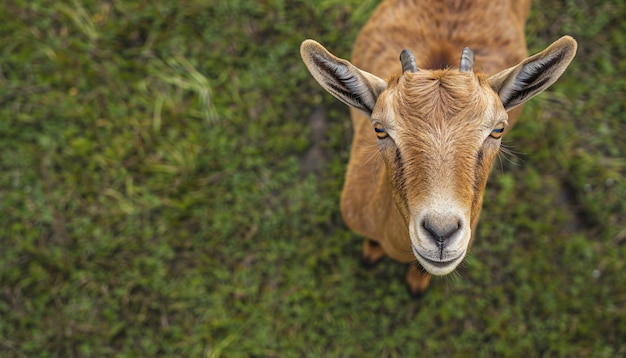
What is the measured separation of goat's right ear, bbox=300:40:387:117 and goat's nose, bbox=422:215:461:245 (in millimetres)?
800

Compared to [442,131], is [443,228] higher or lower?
lower

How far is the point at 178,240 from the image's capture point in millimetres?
4625

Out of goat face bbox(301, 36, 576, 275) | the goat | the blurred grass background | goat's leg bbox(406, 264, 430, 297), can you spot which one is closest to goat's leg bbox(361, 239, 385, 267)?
the blurred grass background

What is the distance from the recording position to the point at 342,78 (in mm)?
2502

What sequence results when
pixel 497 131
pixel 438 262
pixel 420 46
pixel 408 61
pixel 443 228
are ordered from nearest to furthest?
pixel 443 228
pixel 438 262
pixel 497 131
pixel 408 61
pixel 420 46

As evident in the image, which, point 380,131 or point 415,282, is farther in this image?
point 415,282

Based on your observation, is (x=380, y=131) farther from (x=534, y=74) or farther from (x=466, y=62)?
(x=534, y=74)

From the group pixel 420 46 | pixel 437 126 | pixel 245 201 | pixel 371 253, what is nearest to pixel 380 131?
pixel 437 126

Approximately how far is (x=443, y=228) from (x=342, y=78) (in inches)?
38.2

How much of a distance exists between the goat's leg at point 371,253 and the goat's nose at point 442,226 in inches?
82.7

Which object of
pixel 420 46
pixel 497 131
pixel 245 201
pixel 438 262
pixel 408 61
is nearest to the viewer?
pixel 438 262

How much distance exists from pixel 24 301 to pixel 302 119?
3.25m

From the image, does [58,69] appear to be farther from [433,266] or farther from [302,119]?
[433,266]

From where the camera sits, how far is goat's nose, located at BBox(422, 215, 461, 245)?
2.10 m
